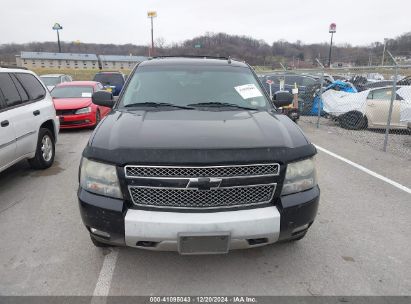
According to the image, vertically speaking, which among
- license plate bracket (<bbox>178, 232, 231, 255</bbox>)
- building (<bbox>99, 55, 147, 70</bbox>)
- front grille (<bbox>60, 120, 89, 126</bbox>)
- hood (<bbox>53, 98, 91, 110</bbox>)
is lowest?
front grille (<bbox>60, 120, 89, 126</bbox>)

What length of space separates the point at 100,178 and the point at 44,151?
3881 millimetres

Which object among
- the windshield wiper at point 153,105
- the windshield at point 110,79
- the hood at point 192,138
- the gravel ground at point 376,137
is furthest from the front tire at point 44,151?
the windshield at point 110,79

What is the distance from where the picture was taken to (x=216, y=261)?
3.08m

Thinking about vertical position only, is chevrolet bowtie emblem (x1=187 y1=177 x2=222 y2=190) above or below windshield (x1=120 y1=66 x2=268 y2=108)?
below

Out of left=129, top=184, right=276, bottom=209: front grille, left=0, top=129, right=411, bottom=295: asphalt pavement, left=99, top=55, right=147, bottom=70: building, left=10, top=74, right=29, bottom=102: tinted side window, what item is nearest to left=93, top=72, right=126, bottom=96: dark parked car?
left=10, top=74, right=29, bottom=102: tinted side window

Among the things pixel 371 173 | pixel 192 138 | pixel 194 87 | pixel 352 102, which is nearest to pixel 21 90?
pixel 194 87

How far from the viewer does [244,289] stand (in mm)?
2729

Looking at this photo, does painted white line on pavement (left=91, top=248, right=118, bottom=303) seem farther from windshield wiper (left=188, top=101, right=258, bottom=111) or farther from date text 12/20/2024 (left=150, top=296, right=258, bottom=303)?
windshield wiper (left=188, top=101, right=258, bottom=111)

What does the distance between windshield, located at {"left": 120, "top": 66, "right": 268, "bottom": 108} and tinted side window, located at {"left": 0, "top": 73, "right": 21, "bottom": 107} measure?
6.81ft

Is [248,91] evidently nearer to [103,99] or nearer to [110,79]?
[103,99]

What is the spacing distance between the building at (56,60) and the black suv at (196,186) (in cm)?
10654

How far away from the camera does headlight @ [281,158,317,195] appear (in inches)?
102

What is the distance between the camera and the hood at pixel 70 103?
9.33 m

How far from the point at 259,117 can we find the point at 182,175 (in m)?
1.16
